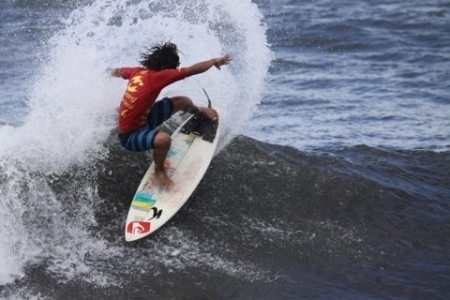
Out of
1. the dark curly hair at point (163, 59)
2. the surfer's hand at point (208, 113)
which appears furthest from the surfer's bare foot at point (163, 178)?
the dark curly hair at point (163, 59)

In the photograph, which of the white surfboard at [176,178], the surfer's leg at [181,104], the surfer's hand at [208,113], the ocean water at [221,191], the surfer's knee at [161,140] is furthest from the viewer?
the surfer's hand at [208,113]

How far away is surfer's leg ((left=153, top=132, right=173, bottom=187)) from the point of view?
7.77 m

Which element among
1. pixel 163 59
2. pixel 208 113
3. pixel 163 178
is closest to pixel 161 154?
pixel 163 178

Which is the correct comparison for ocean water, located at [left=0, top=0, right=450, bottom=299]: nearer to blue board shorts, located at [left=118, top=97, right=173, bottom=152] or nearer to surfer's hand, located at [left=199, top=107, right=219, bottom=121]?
surfer's hand, located at [left=199, top=107, right=219, bottom=121]

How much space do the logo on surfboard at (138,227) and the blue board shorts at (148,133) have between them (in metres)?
0.84

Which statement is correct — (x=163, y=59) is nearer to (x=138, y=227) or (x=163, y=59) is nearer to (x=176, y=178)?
(x=176, y=178)

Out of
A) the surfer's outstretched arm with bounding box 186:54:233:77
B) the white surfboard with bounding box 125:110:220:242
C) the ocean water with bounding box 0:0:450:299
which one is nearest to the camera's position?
the ocean water with bounding box 0:0:450:299

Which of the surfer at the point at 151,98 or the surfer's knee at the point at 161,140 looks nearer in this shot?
the surfer at the point at 151,98

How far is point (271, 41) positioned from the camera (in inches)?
702

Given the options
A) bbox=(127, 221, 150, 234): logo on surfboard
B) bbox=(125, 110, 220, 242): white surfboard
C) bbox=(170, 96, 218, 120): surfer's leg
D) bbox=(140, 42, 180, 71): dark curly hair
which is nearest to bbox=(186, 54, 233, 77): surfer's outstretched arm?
bbox=(140, 42, 180, 71): dark curly hair

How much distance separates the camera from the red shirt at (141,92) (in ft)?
24.9

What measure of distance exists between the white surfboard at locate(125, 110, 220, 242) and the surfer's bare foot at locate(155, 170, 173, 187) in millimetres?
72

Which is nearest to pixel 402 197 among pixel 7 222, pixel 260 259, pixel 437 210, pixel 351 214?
pixel 437 210

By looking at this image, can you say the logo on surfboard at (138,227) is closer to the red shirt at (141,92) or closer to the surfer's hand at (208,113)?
the red shirt at (141,92)
